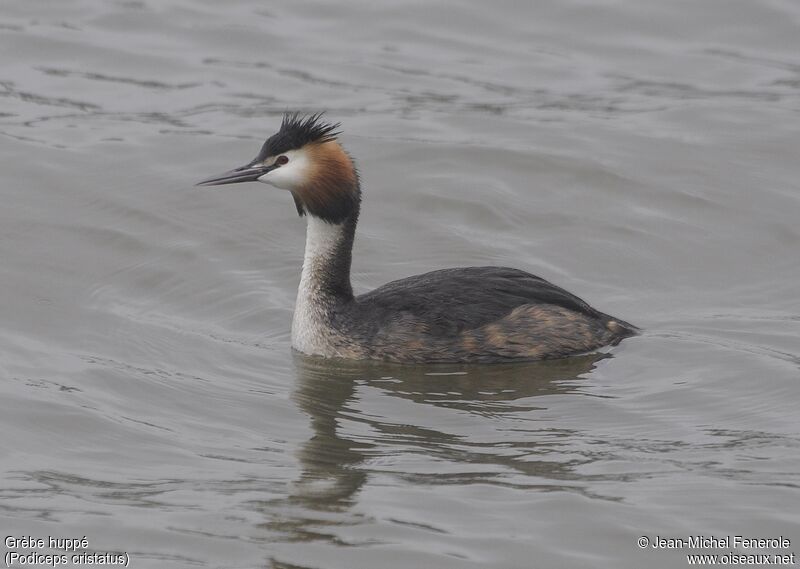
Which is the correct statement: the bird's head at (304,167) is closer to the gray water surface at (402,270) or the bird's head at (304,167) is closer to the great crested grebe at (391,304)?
the great crested grebe at (391,304)

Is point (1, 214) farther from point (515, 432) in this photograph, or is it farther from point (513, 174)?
point (515, 432)

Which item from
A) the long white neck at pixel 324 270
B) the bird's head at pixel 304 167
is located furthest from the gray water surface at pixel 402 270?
the bird's head at pixel 304 167

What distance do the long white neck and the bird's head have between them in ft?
0.60

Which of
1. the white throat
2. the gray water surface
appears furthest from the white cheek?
the gray water surface

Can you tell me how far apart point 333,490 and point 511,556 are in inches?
42.1

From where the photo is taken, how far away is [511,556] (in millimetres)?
6227

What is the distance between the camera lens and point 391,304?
920cm

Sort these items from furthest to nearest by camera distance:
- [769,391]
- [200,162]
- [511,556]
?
1. [200,162]
2. [769,391]
3. [511,556]

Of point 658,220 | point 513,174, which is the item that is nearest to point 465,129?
point 513,174

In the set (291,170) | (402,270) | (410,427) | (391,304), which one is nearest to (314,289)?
(391,304)

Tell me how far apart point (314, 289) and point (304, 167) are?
748mm

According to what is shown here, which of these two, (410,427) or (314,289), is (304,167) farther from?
(410,427)

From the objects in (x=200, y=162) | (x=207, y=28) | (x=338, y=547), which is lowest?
(x=338, y=547)

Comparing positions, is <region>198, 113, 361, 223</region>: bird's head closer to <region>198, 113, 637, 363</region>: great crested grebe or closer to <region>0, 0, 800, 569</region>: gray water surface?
<region>198, 113, 637, 363</region>: great crested grebe
